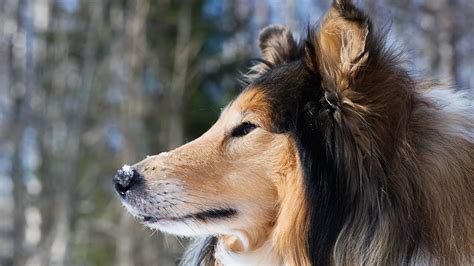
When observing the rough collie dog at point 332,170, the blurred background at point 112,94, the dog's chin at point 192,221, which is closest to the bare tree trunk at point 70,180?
the blurred background at point 112,94

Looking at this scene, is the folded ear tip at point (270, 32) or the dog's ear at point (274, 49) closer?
the dog's ear at point (274, 49)

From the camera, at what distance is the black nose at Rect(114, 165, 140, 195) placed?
306cm

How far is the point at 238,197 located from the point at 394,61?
2.98ft

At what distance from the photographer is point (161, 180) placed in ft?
10.0

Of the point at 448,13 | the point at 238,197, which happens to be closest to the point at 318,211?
the point at 238,197

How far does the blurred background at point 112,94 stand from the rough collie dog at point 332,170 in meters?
7.78

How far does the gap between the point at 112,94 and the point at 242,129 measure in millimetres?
14393

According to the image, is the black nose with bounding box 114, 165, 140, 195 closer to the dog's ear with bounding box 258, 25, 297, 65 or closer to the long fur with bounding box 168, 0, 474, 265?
the long fur with bounding box 168, 0, 474, 265

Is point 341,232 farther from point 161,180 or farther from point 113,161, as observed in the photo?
point 113,161

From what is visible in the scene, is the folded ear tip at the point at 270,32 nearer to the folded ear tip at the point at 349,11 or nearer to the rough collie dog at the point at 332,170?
the rough collie dog at the point at 332,170

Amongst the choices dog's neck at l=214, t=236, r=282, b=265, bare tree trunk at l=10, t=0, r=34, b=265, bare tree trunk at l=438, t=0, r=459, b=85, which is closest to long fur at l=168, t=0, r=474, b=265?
dog's neck at l=214, t=236, r=282, b=265

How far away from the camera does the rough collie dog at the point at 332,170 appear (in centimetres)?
271

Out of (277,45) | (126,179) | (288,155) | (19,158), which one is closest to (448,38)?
(19,158)

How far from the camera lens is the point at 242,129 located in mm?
3137
